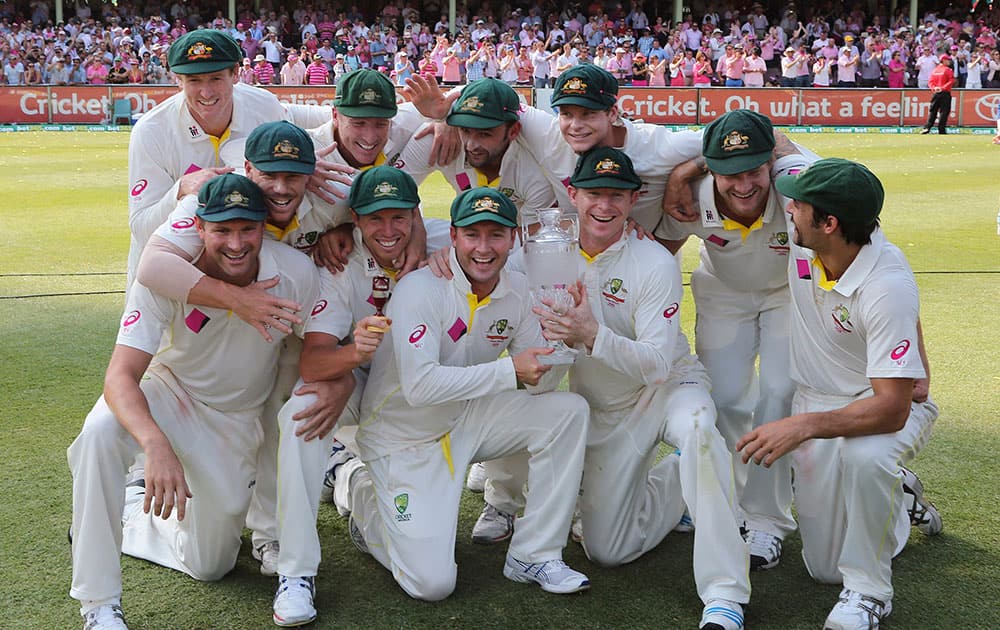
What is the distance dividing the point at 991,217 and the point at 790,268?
10800mm

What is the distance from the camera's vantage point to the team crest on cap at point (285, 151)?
479 cm

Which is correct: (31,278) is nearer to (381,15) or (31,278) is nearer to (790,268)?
(790,268)

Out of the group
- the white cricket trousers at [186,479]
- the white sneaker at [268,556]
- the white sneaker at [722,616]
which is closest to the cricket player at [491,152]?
the white cricket trousers at [186,479]

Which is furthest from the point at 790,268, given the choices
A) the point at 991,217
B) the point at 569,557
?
the point at 991,217

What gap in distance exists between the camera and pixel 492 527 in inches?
209

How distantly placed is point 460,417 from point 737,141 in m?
1.79

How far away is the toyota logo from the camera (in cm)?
2855

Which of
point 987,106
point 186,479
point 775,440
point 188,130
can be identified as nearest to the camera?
point 775,440

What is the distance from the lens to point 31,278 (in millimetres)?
10680

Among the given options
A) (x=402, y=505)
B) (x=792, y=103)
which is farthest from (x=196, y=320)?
(x=792, y=103)

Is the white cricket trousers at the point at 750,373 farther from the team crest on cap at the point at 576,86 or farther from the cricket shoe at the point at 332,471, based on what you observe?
the cricket shoe at the point at 332,471

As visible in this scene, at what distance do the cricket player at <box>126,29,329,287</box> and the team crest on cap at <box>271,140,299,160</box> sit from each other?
3.36 ft

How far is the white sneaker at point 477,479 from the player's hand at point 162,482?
202cm

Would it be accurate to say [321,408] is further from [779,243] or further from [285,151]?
[779,243]
